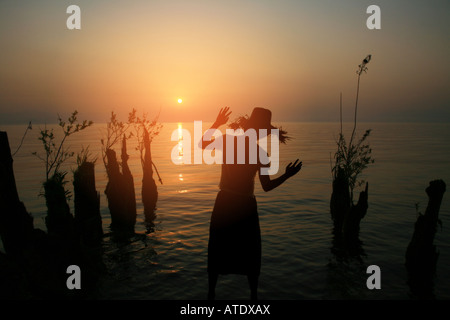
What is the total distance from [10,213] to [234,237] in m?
5.16

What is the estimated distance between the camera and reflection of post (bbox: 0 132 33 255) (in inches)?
271

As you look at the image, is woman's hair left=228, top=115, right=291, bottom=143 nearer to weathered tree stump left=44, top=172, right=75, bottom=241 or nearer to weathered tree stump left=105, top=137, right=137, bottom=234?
weathered tree stump left=44, top=172, right=75, bottom=241

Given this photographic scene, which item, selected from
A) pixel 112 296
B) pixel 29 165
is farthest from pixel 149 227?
pixel 29 165

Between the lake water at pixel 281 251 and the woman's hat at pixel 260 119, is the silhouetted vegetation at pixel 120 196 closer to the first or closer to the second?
the lake water at pixel 281 251

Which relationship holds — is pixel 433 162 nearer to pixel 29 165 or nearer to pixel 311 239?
pixel 311 239

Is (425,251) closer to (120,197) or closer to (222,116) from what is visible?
(222,116)

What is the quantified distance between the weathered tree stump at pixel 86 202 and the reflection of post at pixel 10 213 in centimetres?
286

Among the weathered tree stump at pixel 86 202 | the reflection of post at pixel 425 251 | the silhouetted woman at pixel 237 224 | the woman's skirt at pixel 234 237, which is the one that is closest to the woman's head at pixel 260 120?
the silhouetted woman at pixel 237 224

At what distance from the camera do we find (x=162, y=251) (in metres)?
11.1

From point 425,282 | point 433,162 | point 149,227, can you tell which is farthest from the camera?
point 433,162

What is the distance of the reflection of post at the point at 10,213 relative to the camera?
22.6 ft

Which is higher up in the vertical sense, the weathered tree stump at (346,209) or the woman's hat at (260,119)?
the woman's hat at (260,119)
